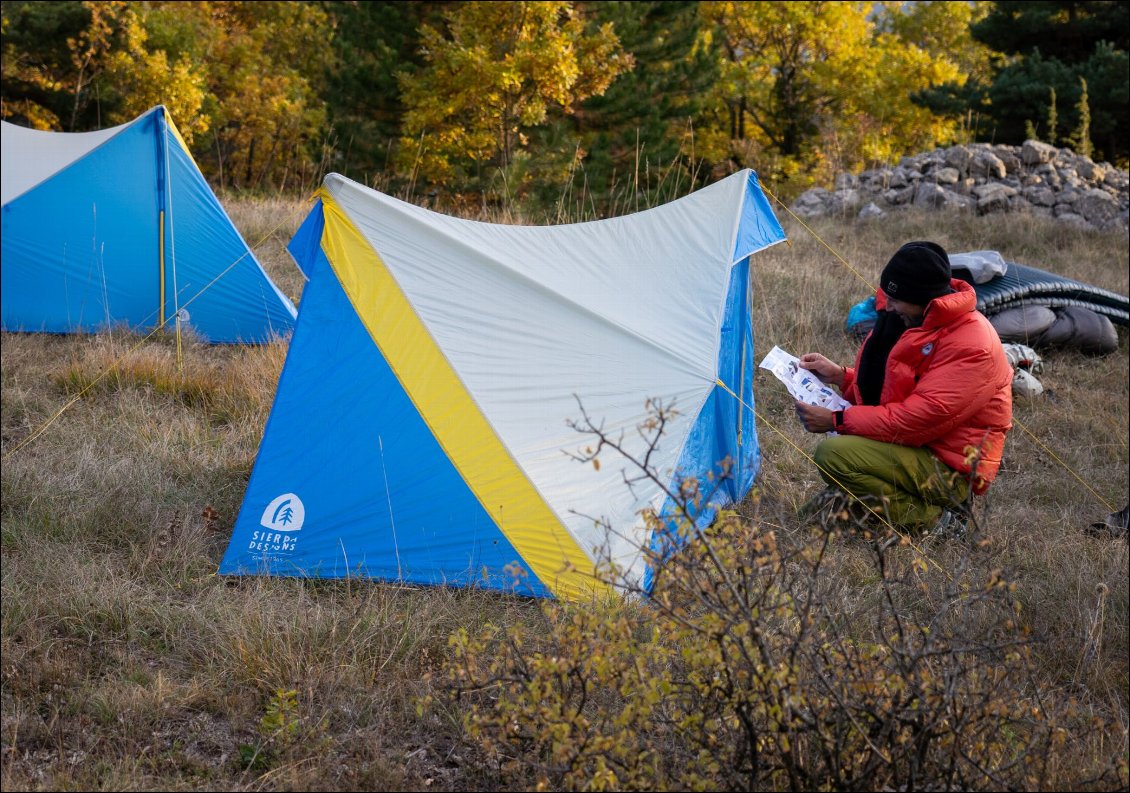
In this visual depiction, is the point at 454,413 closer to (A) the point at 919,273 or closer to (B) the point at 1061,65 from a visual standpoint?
(A) the point at 919,273

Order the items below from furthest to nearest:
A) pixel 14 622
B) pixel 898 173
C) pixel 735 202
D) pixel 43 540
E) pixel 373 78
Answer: pixel 373 78
pixel 898 173
pixel 735 202
pixel 43 540
pixel 14 622

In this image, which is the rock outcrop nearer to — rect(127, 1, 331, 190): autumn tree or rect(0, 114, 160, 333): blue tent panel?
rect(0, 114, 160, 333): blue tent panel

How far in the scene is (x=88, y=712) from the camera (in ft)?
9.63

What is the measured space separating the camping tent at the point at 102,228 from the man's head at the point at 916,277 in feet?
13.6

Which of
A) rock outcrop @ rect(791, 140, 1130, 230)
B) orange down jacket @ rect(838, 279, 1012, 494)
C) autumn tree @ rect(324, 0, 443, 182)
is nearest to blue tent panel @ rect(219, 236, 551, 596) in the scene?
orange down jacket @ rect(838, 279, 1012, 494)

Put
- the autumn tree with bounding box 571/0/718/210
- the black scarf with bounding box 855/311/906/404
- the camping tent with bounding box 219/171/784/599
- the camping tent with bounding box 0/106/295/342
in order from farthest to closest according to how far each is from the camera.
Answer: the autumn tree with bounding box 571/0/718/210 < the camping tent with bounding box 0/106/295/342 < the black scarf with bounding box 855/311/906/404 < the camping tent with bounding box 219/171/784/599

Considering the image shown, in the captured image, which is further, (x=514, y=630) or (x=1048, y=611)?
(x=1048, y=611)

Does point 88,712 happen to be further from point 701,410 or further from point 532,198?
point 532,198

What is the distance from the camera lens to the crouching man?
154 inches

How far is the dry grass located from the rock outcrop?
5.69 meters

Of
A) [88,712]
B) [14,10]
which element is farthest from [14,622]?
[14,10]

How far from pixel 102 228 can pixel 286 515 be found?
370 cm

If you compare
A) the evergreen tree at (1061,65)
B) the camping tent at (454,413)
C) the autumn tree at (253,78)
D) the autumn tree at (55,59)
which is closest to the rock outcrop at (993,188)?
the evergreen tree at (1061,65)

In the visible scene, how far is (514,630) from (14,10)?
671 inches
